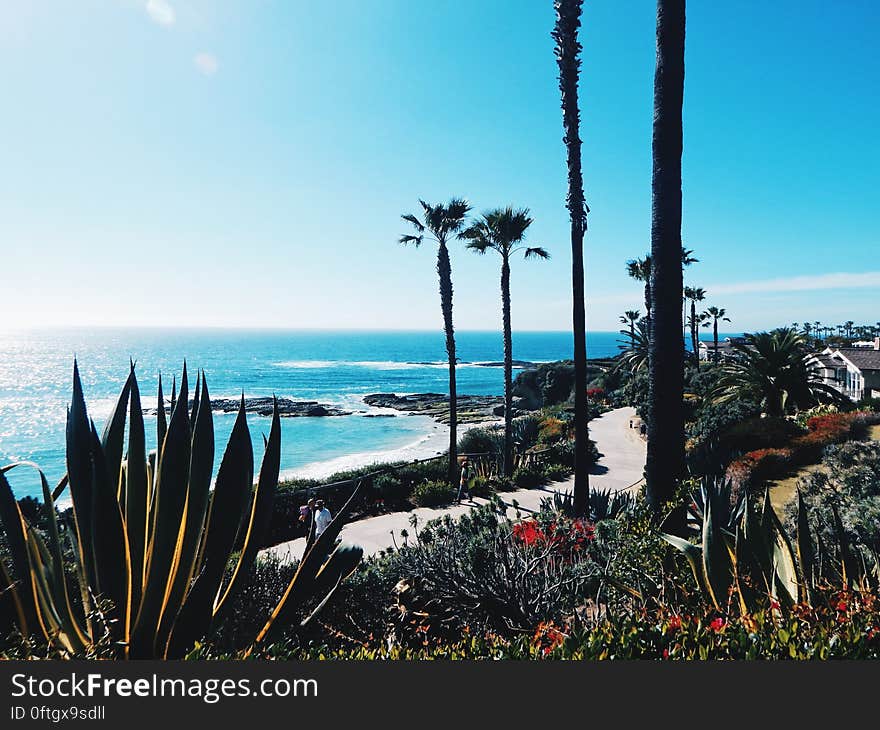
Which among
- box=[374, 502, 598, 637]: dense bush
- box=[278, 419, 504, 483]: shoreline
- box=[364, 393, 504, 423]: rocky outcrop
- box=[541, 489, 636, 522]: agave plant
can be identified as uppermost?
A: box=[374, 502, 598, 637]: dense bush

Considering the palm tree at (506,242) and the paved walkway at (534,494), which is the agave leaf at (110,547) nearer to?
the paved walkway at (534,494)

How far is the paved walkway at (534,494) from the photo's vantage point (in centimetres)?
1018

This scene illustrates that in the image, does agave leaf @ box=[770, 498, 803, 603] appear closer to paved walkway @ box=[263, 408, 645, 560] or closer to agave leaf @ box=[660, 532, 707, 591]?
agave leaf @ box=[660, 532, 707, 591]

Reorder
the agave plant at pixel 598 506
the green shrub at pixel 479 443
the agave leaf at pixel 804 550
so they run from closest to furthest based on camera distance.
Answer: the agave leaf at pixel 804 550
the agave plant at pixel 598 506
the green shrub at pixel 479 443

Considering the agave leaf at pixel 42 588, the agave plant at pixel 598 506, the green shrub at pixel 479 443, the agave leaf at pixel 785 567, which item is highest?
the agave leaf at pixel 42 588

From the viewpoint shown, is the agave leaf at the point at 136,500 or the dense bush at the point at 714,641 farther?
the agave leaf at the point at 136,500

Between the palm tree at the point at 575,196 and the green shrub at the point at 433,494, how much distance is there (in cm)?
401

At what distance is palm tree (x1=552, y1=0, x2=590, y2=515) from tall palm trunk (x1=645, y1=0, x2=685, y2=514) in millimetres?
4370

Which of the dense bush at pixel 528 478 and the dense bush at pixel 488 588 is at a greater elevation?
the dense bush at pixel 488 588

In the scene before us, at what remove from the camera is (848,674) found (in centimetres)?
215

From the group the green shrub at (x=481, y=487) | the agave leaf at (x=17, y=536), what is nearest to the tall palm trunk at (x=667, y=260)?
the agave leaf at (x=17, y=536)

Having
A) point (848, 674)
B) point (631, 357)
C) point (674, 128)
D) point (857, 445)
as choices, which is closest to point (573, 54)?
point (674, 128)

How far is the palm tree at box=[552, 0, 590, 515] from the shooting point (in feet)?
35.3

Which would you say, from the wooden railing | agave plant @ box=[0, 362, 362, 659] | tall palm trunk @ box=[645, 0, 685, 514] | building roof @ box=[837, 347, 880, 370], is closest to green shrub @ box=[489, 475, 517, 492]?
the wooden railing
